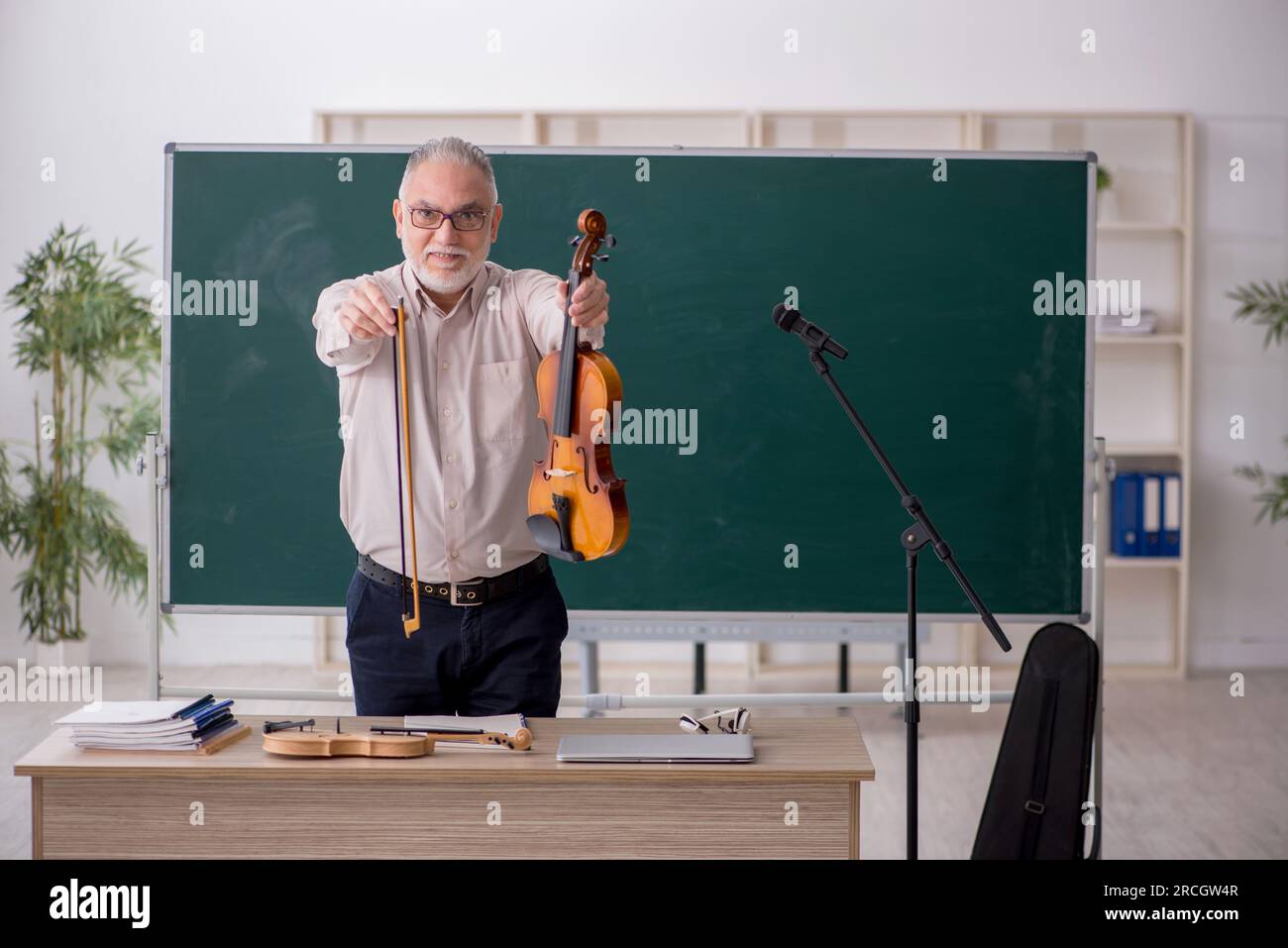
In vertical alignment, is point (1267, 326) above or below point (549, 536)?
above

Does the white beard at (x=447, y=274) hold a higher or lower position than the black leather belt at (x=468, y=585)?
higher

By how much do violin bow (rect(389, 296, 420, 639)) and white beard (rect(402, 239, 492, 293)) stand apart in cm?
8

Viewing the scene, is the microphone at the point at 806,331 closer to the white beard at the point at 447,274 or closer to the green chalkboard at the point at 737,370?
the white beard at the point at 447,274

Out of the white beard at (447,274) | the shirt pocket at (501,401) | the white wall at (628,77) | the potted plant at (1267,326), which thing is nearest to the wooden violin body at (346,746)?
the shirt pocket at (501,401)

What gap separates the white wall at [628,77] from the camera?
5.53 meters

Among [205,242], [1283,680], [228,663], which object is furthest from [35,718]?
[1283,680]

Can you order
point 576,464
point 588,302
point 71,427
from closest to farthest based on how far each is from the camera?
point 588,302 → point 576,464 → point 71,427

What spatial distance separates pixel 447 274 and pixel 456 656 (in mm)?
726

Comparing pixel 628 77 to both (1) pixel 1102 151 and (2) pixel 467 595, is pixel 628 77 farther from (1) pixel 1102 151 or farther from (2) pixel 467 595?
(2) pixel 467 595

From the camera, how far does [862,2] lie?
5.52 m

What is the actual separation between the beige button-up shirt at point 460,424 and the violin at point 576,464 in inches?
4.7

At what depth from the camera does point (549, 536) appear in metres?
2.39

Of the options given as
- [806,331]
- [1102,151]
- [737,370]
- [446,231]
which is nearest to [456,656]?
[446,231]

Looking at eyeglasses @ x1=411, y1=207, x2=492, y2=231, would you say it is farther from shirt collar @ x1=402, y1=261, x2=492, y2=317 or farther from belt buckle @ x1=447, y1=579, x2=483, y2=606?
belt buckle @ x1=447, y1=579, x2=483, y2=606
